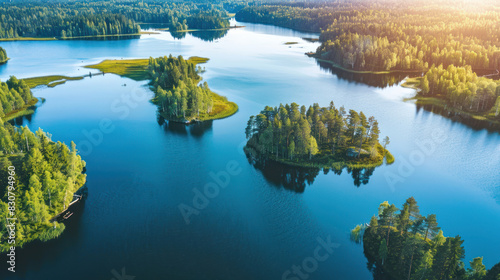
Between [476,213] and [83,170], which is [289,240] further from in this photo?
[83,170]

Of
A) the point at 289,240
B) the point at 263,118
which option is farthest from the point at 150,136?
the point at 289,240

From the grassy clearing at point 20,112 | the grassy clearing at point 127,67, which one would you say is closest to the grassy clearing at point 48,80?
the grassy clearing at point 127,67

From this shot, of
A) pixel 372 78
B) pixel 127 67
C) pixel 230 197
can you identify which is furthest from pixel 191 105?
pixel 372 78

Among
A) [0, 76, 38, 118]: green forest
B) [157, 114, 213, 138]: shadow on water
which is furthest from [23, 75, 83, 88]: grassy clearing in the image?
[157, 114, 213, 138]: shadow on water

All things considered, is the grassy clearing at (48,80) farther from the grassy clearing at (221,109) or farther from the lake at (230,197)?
the grassy clearing at (221,109)

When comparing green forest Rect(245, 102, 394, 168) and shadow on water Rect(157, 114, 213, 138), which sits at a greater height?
green forest Rect(245, 102, 394, 168)

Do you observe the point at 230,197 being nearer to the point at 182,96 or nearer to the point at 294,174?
the point at 294,174

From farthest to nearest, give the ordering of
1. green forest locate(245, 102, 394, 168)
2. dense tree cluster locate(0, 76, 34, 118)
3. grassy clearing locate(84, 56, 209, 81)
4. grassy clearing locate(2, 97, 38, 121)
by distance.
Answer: grassy clearing locate(84, 56, 209, 81)
dense tree cluster locate(0, 76, 34, 118)
grassy clearing locate(2, 97, 38, 121)
green forest locate(245, 102, 394, 168)

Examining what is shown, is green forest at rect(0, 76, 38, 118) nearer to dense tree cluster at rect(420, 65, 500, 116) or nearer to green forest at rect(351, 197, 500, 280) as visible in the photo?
green forest at rect(351, 197, 500, 280)
